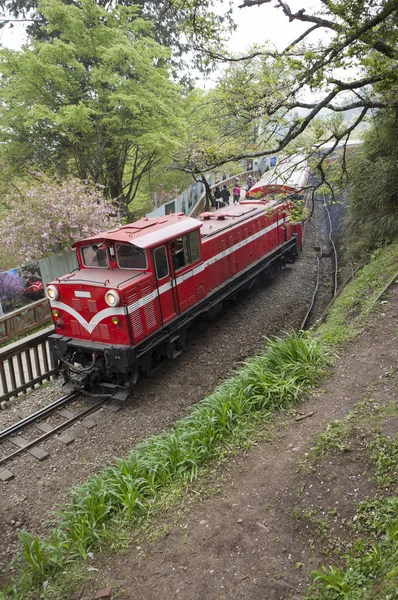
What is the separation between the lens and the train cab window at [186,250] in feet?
32.7

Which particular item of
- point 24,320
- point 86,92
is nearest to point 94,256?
point 24,320

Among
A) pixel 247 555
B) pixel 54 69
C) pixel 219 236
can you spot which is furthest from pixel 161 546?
pixel 54 69

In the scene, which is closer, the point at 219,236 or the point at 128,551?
the point at 128,551

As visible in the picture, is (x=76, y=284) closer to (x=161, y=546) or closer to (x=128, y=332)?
(x=128, y=332)

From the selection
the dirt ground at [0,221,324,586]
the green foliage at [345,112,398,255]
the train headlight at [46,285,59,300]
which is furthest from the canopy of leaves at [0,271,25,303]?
the green foliage at [345,112,398,255]

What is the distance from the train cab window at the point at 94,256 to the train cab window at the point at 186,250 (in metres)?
1.57

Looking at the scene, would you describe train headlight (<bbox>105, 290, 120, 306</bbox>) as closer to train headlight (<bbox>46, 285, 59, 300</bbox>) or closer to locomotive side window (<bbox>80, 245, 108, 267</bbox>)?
locomotive side window (<bbox>80, 245, 108, 267</bbox>)

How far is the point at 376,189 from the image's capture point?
1369cm

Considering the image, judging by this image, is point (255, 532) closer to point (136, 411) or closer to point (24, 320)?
point (136, 411)

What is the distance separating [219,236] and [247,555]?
9.17 meters

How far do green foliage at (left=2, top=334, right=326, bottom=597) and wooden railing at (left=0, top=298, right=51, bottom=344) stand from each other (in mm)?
8475

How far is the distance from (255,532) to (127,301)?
16.7ft

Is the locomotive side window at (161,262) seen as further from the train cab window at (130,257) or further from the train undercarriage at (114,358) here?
the train undercarriage at (114,358)

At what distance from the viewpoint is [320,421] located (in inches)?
235
